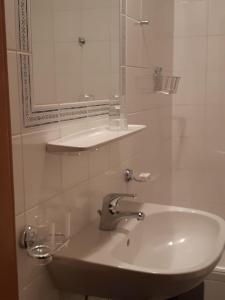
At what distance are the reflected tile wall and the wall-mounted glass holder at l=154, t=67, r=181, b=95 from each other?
50 mm

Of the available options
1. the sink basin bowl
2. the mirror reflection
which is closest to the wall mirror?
the mirror reflection

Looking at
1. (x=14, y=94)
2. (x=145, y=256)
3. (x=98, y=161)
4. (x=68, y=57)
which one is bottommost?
(x=145, y=256)

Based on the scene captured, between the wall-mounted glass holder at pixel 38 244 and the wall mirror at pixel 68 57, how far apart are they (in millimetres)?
274

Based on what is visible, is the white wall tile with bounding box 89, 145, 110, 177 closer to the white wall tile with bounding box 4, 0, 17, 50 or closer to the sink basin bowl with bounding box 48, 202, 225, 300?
the sink basin bowl with bounding box 48, 202, 225, 300

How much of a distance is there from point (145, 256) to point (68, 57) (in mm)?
764

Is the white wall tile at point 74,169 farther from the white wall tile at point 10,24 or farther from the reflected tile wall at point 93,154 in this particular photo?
the white wall tile at point 10,24

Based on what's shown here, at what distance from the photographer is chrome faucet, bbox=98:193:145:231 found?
4.38 feet

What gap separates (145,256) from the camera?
1.44 metres

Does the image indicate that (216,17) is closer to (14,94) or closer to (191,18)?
(191,18)

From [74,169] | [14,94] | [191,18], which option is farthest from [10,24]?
[191,18]

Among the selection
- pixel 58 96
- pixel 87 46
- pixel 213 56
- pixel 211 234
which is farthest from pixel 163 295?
pixel 213 56

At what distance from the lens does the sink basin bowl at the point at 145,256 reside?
1058mm

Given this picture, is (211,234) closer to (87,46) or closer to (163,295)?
(163,295)

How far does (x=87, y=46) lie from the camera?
1.34m
